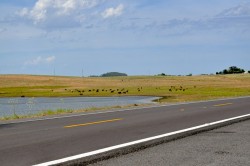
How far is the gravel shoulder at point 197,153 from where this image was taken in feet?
26.0

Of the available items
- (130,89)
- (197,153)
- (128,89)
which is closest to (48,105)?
(197,153)

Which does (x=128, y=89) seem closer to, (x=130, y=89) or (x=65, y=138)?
(x=130, y=89)

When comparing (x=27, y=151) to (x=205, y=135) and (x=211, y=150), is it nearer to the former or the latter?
(x=211, y=150)

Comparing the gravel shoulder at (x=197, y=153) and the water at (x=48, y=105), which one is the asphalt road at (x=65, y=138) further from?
the water at (x=48, y=105)

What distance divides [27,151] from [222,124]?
7419 millimetres

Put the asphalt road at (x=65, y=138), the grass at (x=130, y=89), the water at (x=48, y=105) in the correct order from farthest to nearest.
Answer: the grass at (x=130, y=89)
the water at (x=48, y=105)
the asphalt road at (x=65, y=138)

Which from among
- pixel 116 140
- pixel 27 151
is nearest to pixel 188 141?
pixel 116 140

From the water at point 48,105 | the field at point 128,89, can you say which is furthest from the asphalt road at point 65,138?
the field at point 128,89

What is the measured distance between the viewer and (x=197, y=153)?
29.1 feet

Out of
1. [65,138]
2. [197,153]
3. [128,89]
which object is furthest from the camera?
[128,89]

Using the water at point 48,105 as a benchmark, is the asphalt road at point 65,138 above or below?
above

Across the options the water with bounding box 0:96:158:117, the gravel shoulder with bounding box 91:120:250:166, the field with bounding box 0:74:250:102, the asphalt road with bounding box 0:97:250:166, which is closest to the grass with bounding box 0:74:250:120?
the field with bounding box 0:74:250:102

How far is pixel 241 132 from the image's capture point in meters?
→ 12.3

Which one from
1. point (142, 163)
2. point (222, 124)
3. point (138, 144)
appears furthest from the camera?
point (222, 124)
